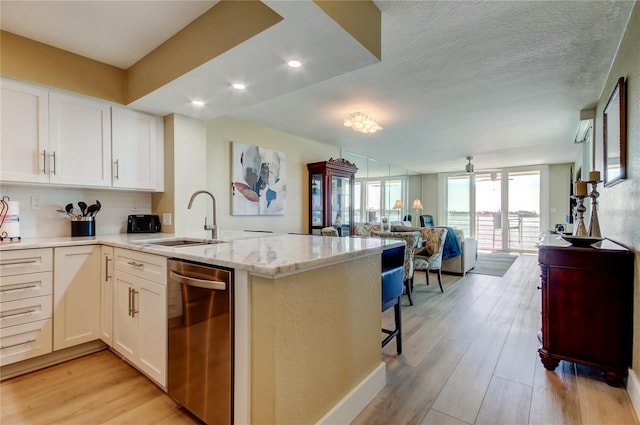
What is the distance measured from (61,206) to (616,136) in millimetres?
4553

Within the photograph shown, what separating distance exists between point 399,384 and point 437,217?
8215 millimetres

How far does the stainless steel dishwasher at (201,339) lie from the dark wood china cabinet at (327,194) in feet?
11.3

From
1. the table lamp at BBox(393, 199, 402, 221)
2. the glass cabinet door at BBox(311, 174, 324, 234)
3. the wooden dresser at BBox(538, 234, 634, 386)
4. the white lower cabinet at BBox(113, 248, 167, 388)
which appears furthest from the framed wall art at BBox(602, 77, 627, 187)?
the table lamp at BBox(393, 199, 402, 221)

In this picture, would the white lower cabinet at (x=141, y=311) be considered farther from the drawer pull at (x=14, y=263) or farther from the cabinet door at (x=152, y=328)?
the drawer pull at (x=14, y=263)

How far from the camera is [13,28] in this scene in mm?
2129

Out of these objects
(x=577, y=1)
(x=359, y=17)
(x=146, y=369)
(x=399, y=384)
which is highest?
(x=577, y=1)

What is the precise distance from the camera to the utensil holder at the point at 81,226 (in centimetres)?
261

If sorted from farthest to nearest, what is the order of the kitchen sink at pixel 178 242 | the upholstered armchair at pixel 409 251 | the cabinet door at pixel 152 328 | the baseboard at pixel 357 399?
the upholstered armchair at pixel 409 251
the kitchen sink at pixel 178 242
the cabinet door at pixel 152 328
the baseboard at pixel 357 399

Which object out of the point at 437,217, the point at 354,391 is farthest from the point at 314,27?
the point at 437,217

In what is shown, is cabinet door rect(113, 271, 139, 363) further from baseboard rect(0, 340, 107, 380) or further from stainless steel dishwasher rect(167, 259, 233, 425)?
stainless steel dishwasher rect(167, 259, 233, 425)

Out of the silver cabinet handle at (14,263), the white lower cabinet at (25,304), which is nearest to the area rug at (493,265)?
the white lower cabinet at (25,304)

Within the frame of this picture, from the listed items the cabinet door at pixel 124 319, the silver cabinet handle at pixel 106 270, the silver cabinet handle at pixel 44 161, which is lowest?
the cabinet door at pixel 124 319

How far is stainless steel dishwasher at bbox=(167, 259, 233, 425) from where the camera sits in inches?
53.0

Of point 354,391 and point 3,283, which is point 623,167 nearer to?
point 354,391
